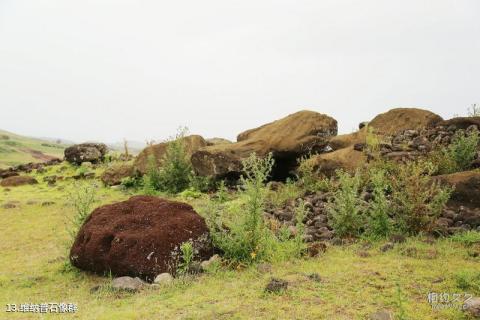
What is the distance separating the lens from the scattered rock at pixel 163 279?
28.6 ft

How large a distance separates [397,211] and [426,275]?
3175 mm

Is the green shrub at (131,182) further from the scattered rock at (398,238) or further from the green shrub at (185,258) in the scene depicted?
the scattered rock at (398,238)

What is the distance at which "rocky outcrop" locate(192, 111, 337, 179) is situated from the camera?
18203 millimetres

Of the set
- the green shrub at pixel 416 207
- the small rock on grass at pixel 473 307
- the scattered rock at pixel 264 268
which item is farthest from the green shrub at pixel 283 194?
the small rock on grass at pixel 473 307

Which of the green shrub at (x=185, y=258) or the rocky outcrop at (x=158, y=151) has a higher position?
the rocky outcrop at (x=158, y=151)

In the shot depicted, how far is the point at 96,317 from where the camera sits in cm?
711

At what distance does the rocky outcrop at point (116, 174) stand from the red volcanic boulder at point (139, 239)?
421 inches

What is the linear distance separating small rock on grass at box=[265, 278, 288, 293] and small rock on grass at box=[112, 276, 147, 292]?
2.39 metres

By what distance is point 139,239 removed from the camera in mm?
9727

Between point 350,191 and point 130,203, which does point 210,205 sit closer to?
point 130,203

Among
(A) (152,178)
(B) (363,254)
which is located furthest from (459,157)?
(A) (152,178)

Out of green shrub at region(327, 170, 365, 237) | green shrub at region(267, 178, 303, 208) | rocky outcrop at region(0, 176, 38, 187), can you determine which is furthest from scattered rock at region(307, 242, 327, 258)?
rocky outcrop at region(0, 176, 38, 187)

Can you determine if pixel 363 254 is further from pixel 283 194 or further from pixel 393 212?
pixel 283 194

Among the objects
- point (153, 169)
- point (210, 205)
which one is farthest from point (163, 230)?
point (153, 169)
